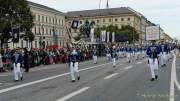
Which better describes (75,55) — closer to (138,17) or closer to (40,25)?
(40,25)

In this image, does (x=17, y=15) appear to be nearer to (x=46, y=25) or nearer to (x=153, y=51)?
(x=46, y=25)

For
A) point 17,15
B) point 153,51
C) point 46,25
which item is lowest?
point 153,51

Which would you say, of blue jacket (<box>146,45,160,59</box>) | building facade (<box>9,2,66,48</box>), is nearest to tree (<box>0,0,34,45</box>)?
building facade (<box>9,2,66,48</box>)

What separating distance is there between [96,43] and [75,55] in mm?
54139

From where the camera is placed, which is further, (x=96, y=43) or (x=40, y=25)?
(x=40, y=25)

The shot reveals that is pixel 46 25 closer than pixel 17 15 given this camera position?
No

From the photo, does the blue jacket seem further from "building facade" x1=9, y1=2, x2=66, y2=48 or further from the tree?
"building facade" x1=9, y1=2, x2=66, y2=48

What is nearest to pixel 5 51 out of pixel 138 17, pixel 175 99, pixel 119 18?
pixel 175 99

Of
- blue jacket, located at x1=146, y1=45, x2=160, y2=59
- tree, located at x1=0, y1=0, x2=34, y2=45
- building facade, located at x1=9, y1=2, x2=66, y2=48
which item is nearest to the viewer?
blue jacket, located at x1=146, y1=45, x2=160, y2=59

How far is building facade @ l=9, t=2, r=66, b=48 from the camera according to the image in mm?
117650

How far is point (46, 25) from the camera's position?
127 meters

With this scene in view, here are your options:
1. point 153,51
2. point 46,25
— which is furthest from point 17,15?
point 153,51

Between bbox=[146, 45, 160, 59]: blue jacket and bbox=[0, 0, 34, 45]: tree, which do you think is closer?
bbox=[146, 45, 160, 59]: blue jacket

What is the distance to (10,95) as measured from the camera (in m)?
16.7
